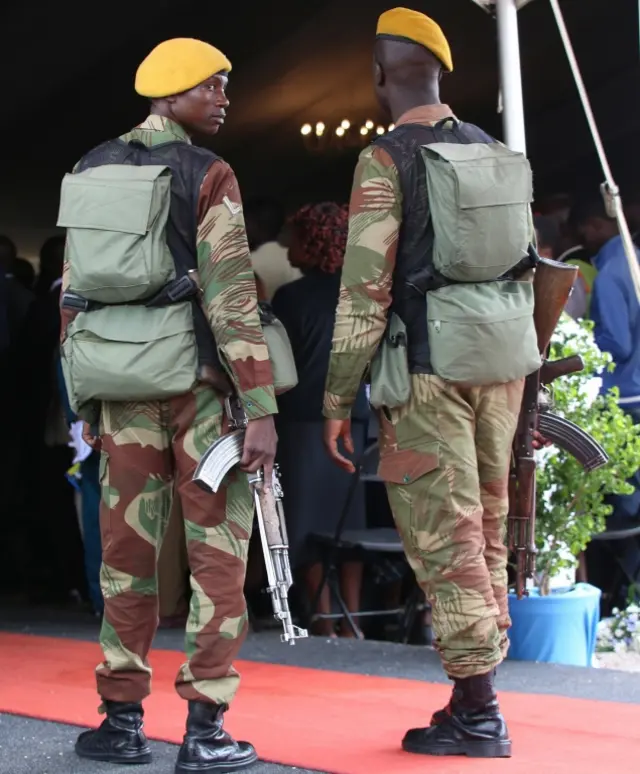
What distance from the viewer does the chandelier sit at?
30.1 feet

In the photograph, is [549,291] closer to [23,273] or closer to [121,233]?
[121,233]

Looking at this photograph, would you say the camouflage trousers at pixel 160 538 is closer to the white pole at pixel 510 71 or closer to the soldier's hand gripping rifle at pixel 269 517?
the soldier's hand gripping rifle at pixel 269 517

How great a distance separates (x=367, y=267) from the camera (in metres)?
2.98

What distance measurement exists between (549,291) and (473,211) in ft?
1.43

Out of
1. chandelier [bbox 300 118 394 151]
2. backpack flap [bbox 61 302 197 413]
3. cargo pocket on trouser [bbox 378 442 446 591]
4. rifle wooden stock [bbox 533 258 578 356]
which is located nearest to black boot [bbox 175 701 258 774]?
cargo pocket on trouser [bbox 378 442 446 591]

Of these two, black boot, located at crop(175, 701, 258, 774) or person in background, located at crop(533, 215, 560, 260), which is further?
person in background, located at crop(533, 215, 560, 260)

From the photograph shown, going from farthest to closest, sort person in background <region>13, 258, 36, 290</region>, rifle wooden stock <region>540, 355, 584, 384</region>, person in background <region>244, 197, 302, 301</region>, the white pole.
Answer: person in background <region>13, 258, 36, 290</region>, person in background <region>244, 197, 302, 301</region>, the white pole, rifle wooden stock <region>540, 355, 584, 384</region>

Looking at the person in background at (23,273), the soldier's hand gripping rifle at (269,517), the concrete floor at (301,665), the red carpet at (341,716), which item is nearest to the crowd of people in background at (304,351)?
the concrete floor at (301,665)

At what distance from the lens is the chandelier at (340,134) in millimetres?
9180

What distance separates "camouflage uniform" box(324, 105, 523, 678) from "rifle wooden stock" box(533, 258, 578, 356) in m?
0.31

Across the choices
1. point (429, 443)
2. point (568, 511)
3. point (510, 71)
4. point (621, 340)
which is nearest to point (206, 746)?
point (429, 443)

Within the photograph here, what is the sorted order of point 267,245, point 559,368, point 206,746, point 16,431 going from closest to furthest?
point 206,746, point 559,368, point 267,245, point 16,431

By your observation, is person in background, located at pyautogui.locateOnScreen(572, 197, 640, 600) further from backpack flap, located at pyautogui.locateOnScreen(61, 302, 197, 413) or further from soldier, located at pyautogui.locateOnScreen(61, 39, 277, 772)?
backpack flap, located at pyautogui.locateOnScreen(61, 302, 197, 413)

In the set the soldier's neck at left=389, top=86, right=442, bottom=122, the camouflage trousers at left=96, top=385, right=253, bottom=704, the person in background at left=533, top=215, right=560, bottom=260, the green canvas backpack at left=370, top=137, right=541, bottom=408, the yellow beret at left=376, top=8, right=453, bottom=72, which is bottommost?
the camouflage trousers at left=96, top=385, right=253, bottom=704
